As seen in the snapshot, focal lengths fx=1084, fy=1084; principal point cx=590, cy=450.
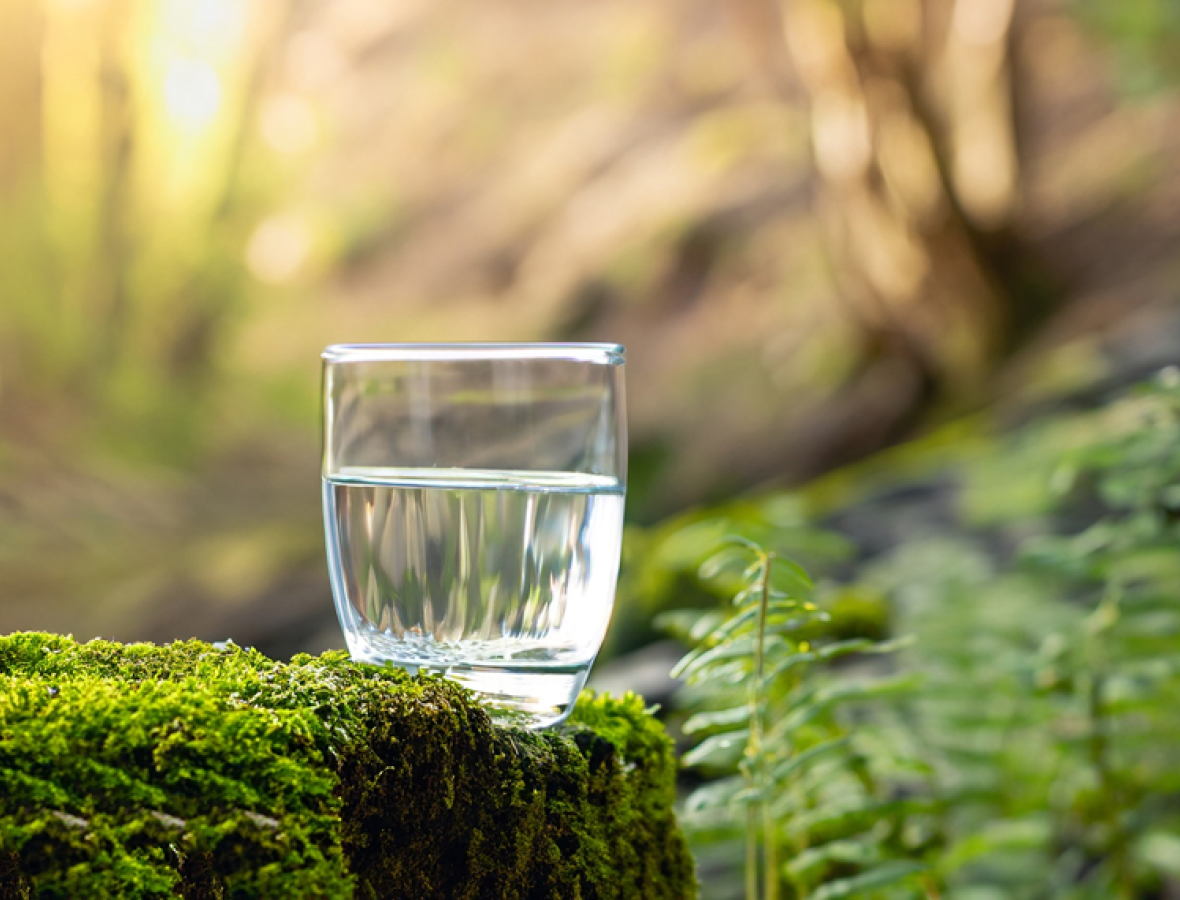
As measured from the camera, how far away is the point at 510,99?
41.5ft

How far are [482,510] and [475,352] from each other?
13cm

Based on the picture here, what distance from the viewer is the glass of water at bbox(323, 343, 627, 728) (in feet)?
2.86

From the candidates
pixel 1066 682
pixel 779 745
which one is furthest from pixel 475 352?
pixel 1066 682

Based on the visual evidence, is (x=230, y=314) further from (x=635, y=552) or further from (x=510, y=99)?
(x=635, y=552)

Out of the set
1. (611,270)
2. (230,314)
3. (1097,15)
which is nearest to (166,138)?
(230,314)

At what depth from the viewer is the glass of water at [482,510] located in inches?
34.3

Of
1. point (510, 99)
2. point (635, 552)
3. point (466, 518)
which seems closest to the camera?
point (466, 518)

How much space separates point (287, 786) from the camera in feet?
2.25

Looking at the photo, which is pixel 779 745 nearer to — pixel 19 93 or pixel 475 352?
pixel 475 352

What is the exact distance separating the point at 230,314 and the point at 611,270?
15.7ft

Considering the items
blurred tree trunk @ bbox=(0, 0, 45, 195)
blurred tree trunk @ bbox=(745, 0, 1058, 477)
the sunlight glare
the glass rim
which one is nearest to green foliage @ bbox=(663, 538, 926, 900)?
the glass rim

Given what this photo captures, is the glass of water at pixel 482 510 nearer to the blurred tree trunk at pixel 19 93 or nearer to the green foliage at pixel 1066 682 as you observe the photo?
the green foliage at pixel 1066 682

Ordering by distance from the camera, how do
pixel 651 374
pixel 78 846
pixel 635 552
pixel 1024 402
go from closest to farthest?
→ pixel 78 846
pixel 635 552
pixel 1024 402
pixel 651 374

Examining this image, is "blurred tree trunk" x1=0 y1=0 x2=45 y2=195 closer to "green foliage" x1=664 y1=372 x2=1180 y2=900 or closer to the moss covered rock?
"green foliage" x1=664 y1=372 x2=1180 y2=900
